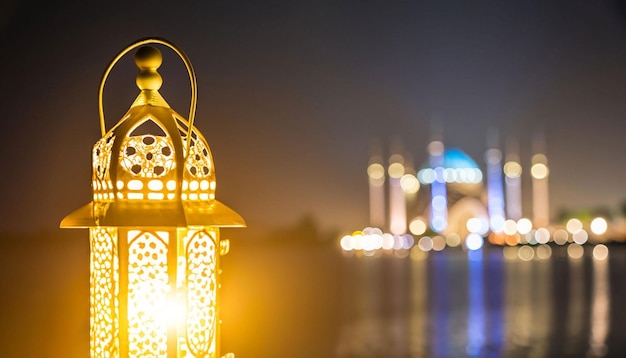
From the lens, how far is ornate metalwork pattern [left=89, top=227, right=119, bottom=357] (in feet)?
4.72

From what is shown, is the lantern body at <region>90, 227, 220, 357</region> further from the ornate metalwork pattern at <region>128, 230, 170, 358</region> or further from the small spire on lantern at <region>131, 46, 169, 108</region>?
the small spire on lantern at <region>131, 46, 169, 108</region>

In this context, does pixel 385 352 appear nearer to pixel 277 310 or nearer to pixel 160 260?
pixel 277 310

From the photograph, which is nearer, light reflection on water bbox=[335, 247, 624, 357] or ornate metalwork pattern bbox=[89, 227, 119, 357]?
ornate metalwork pattern bbox=[89, 227, 119, 357]

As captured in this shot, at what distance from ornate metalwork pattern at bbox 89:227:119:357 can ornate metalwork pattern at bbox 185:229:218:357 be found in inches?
4.7

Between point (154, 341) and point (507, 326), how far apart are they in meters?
10.4

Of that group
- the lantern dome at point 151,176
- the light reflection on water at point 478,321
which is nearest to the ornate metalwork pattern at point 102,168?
the lantern dome at point 151,176

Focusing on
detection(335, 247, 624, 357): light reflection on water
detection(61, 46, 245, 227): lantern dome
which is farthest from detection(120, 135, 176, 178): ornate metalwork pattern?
detection(335, 247, 624, 357): light reflection on water

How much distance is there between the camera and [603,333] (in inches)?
393

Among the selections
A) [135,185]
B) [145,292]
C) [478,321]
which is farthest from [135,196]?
[478,321]

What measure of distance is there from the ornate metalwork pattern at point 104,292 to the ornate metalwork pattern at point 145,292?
24 mm

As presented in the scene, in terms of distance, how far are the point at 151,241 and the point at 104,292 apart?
0.39ft

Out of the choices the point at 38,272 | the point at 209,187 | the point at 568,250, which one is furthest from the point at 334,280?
the point at 568,250

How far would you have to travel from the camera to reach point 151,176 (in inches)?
57.5

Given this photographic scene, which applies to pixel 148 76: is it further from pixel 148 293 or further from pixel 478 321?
pixel 478 321
